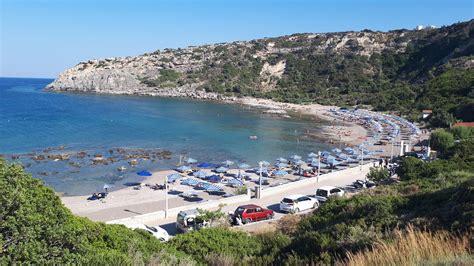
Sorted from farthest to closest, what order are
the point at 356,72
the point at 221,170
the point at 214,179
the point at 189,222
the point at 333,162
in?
the point at 356,72 → the point at 333,162 → the point at 221,170 → the point at 214,179 → the point at 189,222

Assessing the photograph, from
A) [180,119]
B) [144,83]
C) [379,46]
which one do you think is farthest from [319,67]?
[180,119]

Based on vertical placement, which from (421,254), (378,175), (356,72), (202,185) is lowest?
(202,185)

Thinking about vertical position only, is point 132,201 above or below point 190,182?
below

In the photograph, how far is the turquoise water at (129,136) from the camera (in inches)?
1394

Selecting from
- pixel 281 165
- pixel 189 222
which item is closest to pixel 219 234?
pixel 189 222

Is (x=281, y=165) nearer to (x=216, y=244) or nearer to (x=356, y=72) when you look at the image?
(x=216, y=244)

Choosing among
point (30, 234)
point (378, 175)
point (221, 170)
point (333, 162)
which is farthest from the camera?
point (333, 162)

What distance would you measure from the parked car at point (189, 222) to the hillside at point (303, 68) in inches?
2830

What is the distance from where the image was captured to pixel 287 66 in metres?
130

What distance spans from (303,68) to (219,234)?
11950 centimetres

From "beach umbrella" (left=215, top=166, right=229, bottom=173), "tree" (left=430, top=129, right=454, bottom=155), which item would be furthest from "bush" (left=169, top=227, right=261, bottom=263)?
"tree" (left=430, top=129, right=454, bottom=155)

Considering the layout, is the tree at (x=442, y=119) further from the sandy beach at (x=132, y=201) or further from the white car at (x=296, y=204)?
the white car at (x=296, y=204)

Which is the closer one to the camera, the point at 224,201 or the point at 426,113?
the point at 224,201

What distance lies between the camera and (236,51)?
14288cm
